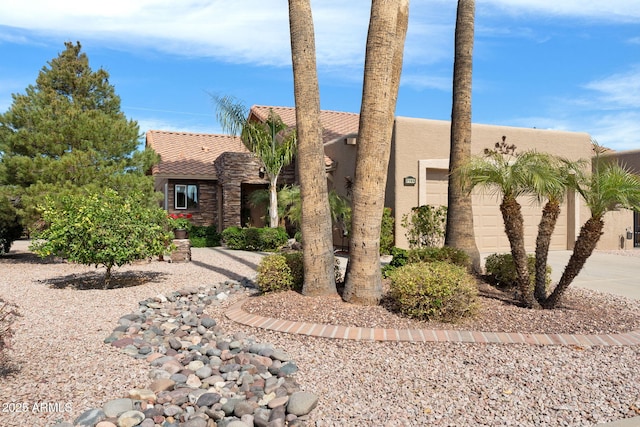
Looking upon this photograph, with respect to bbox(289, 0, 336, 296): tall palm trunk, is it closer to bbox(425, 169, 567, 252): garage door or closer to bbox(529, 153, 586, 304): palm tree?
bbox(529, 153, 586, 304): palm tree

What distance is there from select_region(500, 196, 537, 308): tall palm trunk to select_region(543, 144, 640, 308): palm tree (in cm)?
39

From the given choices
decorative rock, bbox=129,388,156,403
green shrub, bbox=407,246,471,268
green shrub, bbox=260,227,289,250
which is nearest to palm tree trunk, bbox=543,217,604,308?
green shrub, bbox=407,246,471,268

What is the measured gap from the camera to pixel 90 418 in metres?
3.02

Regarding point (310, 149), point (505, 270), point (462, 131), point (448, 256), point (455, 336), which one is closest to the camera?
point (455, 336)

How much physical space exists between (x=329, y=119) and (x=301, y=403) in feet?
59.7

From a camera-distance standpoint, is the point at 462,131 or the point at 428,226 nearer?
the point at 462,131

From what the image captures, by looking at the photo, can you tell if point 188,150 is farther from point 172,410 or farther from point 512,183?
point 172,410

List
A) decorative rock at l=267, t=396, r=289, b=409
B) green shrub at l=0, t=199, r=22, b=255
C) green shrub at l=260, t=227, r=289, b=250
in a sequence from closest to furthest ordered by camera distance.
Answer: decorative rock at l=267, t=396, r=289, b=409 < green shrub at l=0, t=199, r=22, b=255 < green shrub at l=260, t=227, r=289, b=250

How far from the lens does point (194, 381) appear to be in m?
3.77

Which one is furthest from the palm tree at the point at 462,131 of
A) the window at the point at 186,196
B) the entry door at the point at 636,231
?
the window at the point at 186,196

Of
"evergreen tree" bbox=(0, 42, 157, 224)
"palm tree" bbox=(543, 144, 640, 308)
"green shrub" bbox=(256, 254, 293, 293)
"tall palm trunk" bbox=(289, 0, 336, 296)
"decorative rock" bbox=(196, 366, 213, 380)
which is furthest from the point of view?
"evergreen tree" bbox=(0, 42, 157, 224)

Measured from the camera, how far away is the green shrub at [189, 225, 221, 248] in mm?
17578

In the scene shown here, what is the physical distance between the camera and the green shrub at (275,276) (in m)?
6.50

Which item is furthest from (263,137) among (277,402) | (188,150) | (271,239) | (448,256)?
(277,402)
